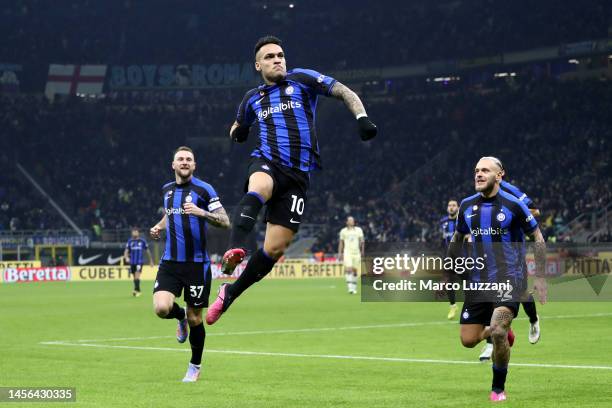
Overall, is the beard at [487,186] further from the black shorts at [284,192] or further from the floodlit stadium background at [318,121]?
the floodlit stadium background at [318,121]

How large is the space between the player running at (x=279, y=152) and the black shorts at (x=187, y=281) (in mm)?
3823

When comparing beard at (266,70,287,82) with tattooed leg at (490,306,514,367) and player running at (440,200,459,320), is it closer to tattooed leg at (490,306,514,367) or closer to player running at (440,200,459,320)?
tattooed leg at (490,306,514,367)

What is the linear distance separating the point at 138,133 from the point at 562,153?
1056 inches

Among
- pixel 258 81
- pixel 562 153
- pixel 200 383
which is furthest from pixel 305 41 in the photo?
pixel 200 383

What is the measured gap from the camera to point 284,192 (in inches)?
344

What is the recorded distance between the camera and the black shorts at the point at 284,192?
870 centimetres

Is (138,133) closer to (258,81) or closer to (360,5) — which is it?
(258,81)

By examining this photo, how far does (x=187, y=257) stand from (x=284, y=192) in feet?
14.6

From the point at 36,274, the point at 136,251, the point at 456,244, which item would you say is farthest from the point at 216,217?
the point at 36,274

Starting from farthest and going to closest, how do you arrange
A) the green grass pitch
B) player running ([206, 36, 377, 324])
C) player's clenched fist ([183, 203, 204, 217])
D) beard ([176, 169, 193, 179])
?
beard ([176, 169, 193, 179])
player's clenched fist ([183, 203, 204, 217])
the green grass pitch
player running ([206, 36, 377, 324])

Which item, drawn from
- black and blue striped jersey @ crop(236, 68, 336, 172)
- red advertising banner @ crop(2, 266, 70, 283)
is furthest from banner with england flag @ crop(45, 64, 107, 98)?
black and blue striped jersey @ crop(236, 68, 336, 172)

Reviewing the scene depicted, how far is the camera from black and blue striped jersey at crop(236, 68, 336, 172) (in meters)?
8.75

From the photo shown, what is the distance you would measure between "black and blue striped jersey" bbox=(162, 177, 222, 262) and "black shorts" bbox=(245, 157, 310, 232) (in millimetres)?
4103

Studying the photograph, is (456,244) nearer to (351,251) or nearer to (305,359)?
(305,359)
